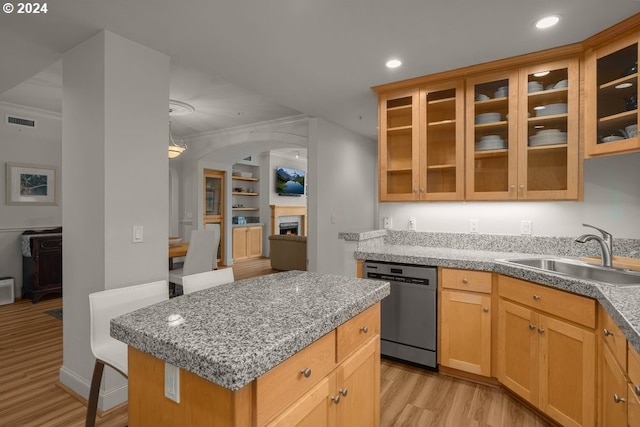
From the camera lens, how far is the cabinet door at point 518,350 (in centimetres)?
210

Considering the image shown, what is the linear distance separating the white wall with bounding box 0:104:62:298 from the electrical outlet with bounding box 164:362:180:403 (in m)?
5.37

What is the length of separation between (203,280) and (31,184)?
4.73 m

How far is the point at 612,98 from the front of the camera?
2230 mm

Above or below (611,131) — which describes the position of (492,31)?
above

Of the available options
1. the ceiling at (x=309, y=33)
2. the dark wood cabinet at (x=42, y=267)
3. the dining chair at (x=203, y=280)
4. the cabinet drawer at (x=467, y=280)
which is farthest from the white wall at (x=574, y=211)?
the dark wood cabinet at (x=42, y=267)

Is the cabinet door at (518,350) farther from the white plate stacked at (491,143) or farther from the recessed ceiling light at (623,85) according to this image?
the recessed ceiling light at (623,85)

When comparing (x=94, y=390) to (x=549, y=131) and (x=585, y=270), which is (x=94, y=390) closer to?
(x=585, y=270)

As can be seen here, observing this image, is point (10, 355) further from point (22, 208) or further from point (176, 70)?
point (176, 70)

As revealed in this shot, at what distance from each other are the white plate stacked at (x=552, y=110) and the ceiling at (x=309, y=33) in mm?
436

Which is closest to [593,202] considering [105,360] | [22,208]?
[105,360]

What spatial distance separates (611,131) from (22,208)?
6.78m

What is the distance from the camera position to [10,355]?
3018 mm

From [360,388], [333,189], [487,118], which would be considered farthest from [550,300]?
[333,189]

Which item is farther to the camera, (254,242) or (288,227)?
(288,227)
